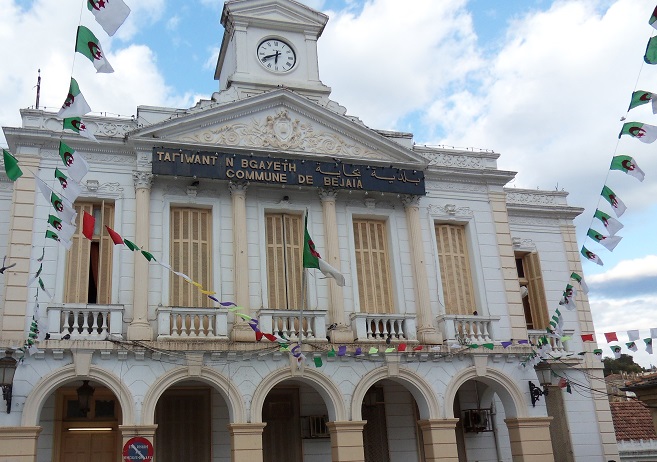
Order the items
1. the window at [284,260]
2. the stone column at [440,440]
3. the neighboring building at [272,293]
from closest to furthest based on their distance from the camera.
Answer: the neighboring building at [272,293]
the stone column at [440,440]
the window at [284,260]

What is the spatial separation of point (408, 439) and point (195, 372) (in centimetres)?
593

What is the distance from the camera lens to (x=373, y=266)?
1752 centimetres

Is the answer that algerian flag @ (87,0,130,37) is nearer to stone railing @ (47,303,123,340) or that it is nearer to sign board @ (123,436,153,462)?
stone railing @ (47,303,123,340)

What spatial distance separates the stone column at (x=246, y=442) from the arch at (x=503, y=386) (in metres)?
4.69

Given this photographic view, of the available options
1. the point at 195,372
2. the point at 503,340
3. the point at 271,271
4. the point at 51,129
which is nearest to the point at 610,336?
the point at 503,340

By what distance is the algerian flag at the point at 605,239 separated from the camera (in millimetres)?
14133

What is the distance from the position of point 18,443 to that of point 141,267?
13.8 feet

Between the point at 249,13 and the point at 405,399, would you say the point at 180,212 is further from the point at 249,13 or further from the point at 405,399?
the point at 405,399

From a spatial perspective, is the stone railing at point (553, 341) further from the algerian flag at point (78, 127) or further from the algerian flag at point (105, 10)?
the algerian flag at point (105, 10)

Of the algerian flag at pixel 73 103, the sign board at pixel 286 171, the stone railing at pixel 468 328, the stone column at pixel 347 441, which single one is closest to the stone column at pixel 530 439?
the stone railing at pixel 468 328

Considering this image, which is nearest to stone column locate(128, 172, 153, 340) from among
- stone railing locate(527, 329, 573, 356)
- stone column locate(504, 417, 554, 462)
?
stone column locate(504, 417, 554, 462)

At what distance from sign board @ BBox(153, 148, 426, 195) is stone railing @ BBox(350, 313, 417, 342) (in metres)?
3.22

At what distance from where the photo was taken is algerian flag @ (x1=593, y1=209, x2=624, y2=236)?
13.9 metres

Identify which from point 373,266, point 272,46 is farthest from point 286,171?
point 272,46
